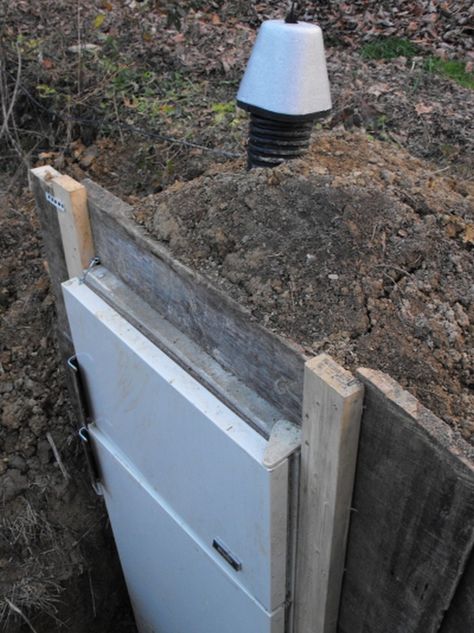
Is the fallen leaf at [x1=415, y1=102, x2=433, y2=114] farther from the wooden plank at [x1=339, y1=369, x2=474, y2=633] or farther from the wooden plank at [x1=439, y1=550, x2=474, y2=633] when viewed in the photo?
the wooden plank at [x1=439, y1=550, x2=474, y2=633]

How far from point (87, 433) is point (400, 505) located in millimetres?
1311

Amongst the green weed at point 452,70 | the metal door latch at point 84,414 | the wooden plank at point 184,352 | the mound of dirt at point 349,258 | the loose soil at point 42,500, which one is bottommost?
the loose soil at point 42,500

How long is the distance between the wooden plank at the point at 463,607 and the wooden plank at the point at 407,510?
0.04 feet

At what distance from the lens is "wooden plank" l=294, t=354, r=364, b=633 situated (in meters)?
1.21

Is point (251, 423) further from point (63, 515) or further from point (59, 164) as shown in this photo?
point (59, 164)

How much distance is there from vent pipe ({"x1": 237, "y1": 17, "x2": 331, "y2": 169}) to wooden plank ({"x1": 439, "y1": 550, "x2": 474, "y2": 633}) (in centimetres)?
126

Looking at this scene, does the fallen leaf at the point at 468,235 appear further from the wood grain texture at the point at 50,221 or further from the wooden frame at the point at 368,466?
the wood grain texture at the point at 50,221

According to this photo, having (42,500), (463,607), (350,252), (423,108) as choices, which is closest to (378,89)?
(423,108)

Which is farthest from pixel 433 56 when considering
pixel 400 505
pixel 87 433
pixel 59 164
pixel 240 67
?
pixel 400 505

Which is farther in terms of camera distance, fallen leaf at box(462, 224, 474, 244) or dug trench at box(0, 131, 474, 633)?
fallen leaf at box(462, 224, 474, 244)

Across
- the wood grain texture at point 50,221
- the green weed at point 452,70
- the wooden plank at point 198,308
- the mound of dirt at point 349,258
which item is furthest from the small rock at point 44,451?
the green weed at point 452,70

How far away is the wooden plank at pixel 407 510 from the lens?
112cm

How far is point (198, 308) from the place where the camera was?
1579mm

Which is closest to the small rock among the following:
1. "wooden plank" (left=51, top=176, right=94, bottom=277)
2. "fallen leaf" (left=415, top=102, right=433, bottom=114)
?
"wooden plank" (left=51, top=176, right=94, bottom=277)
